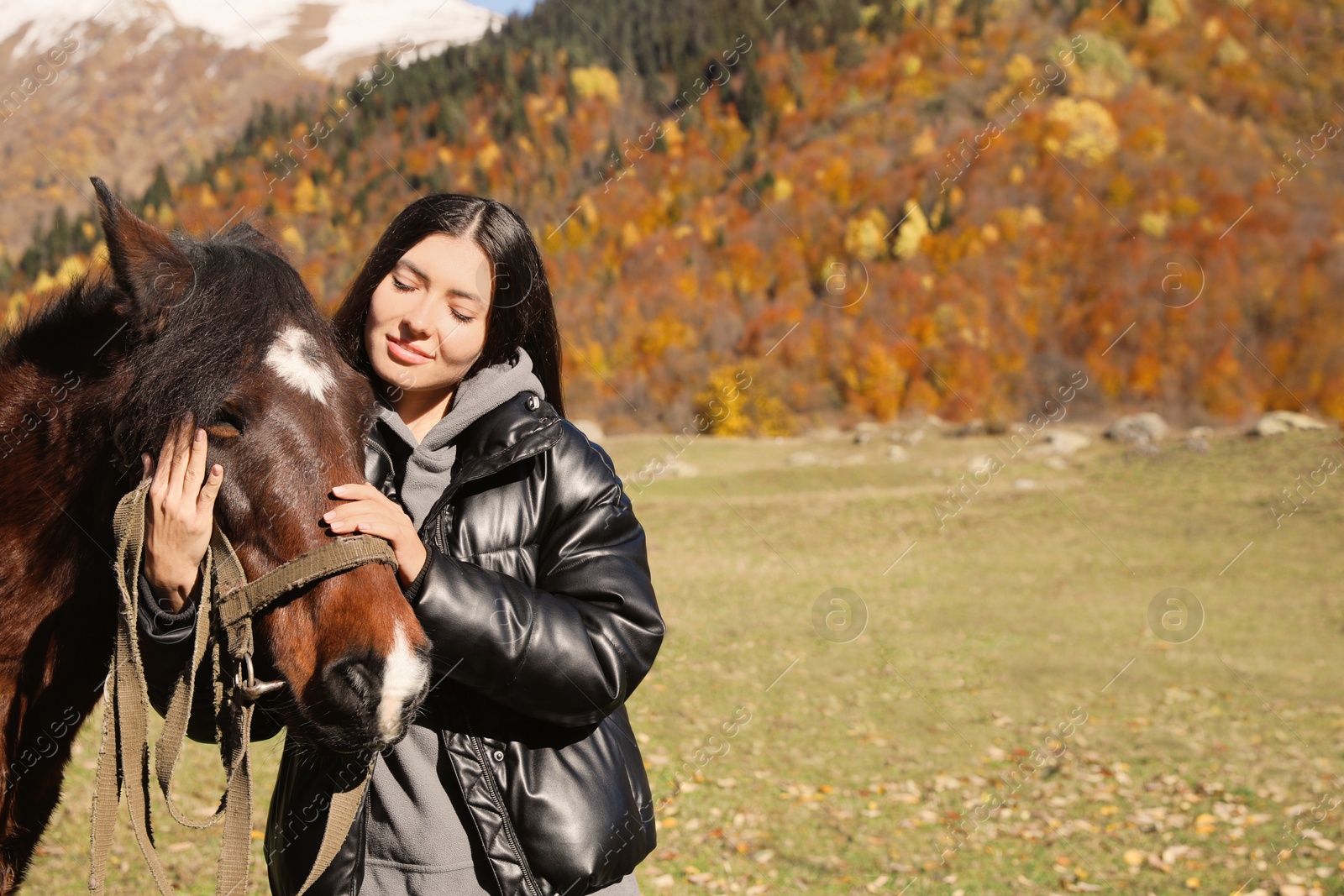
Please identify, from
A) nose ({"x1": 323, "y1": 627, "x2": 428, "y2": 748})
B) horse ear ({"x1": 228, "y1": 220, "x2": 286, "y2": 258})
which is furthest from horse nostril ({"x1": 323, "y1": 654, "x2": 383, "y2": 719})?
horse ear ({"x1": 228, "y1": 220, "x2": 286, "y2": 258})

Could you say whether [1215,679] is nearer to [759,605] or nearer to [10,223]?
[759,605]

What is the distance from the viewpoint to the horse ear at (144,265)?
1.72m

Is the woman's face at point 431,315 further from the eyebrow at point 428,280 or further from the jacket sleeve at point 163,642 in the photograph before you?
the jacket sleeve at point 163,642

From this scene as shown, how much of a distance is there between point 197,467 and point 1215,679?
37.8 ft

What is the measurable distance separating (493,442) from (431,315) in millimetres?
333

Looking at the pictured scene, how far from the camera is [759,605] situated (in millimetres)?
13000

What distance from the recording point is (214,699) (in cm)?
173

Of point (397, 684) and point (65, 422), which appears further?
point (65, 422)

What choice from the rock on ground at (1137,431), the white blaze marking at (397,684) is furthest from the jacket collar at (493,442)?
the rock on ground at (1137,431)

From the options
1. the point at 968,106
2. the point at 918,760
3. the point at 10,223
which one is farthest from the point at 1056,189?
the point at 10,223

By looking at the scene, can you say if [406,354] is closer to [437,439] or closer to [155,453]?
[437,439]

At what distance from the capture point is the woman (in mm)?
1724

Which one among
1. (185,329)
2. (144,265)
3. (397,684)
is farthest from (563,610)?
(144,265)

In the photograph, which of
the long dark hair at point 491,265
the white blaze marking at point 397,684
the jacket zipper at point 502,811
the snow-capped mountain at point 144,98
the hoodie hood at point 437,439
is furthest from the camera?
the snow-capped mountain at point 144,98
